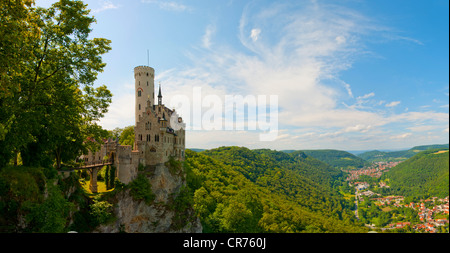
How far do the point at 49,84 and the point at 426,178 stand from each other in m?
222

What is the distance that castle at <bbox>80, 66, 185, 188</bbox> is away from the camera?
1247 inches

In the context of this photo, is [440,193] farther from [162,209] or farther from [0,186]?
[0,186]

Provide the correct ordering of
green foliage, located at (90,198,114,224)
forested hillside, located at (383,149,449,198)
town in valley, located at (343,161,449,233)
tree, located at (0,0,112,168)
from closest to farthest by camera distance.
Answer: tree, located at (0,0,112,168), green foliage, located at (90,198,114,224), town in valley, located at (343,161,449,233), forested hillside, located at (383,149,449,198)

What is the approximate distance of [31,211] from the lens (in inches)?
675

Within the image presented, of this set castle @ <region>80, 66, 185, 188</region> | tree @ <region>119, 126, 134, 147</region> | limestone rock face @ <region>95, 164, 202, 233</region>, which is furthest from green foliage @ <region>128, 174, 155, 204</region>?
tree @ <region>119, 126, 134, 147</region>

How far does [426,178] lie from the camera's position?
6703 inches

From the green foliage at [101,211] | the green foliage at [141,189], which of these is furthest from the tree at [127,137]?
the green foliage at [101,211]

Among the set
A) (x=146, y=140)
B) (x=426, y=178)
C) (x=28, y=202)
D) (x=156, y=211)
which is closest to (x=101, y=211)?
(x=156, y=211)

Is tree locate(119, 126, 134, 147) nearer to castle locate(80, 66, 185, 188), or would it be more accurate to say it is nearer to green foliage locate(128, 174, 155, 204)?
castle locate(80, 66, 185, 188)

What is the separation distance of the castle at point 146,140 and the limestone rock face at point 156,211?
2043 millimetres

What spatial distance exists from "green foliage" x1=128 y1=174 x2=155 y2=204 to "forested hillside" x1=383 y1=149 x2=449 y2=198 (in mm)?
172576

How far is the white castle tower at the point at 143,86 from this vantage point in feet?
134

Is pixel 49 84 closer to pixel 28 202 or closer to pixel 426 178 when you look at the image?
pixel 28 202
